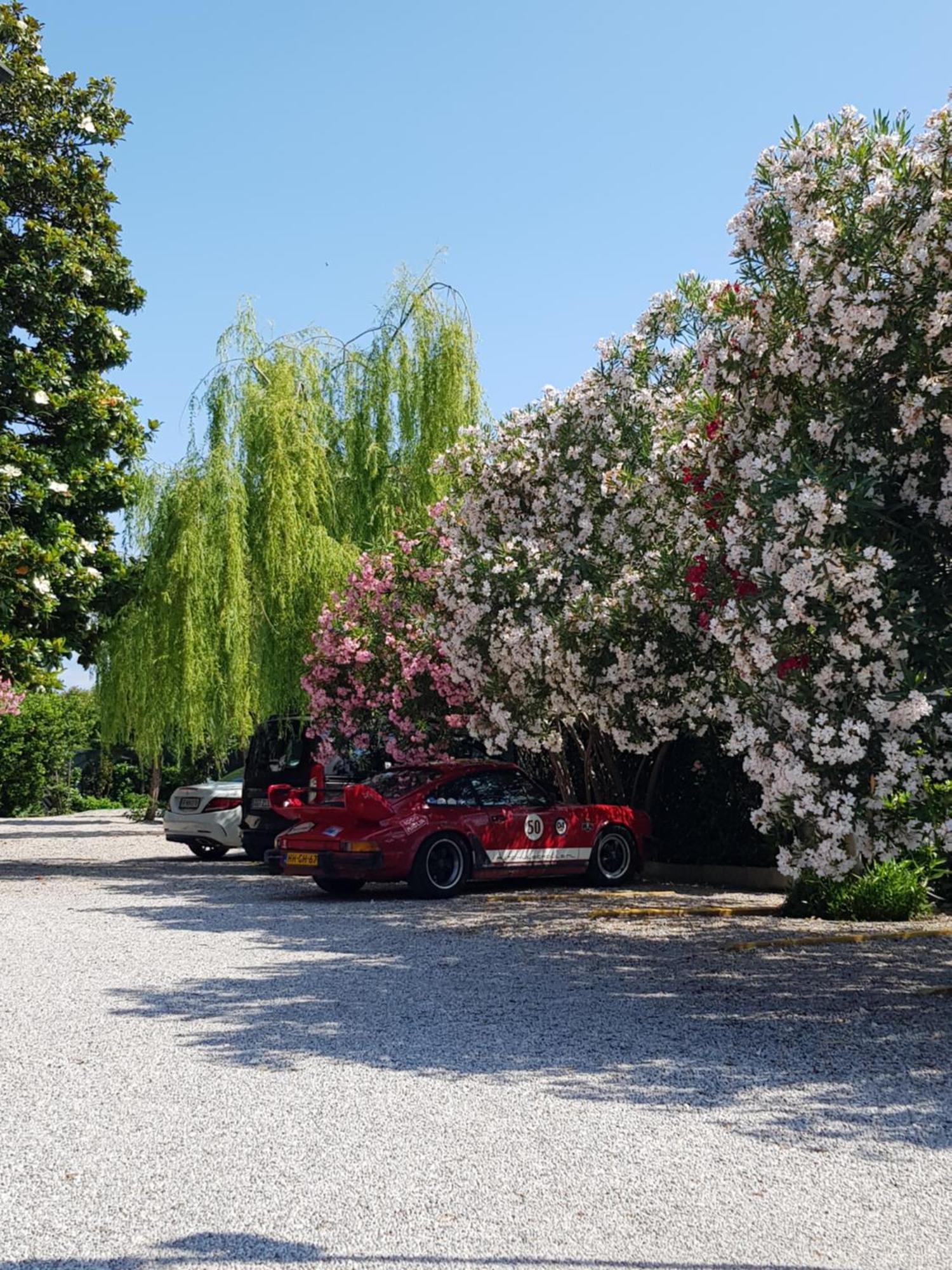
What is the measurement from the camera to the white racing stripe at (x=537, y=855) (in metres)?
14.8

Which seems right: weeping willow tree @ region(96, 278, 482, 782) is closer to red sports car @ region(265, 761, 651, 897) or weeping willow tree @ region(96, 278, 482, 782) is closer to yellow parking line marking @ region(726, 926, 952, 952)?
red sports car @ region(265, 761, 651, 897)

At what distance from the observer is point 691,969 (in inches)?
387

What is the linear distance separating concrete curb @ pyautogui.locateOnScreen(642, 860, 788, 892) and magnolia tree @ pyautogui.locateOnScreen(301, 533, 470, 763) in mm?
3371

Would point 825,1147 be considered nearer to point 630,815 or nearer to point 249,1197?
point 249,1197

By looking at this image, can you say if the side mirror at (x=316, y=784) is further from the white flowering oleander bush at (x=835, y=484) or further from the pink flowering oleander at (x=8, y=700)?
the pink flowering oleander at (x=8, y=700)

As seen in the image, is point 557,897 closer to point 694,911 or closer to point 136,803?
point 694,911

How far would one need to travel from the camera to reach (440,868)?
14.6 m

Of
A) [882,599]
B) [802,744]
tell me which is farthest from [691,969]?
[882,599]

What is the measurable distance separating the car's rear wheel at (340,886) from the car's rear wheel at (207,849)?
22.0 feet

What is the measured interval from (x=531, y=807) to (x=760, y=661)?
766 centimetres

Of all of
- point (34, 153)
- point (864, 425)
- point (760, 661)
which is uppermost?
point (34, 153)

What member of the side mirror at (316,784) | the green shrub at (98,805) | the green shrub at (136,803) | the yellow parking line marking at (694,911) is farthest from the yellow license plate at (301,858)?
the green shrub at (98,805)

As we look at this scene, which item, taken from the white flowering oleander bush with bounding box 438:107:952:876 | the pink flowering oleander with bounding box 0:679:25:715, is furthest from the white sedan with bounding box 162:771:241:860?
the white flowering oleander bush with bounding box 438:107:952:876

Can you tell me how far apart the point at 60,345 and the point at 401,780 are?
320 inches
